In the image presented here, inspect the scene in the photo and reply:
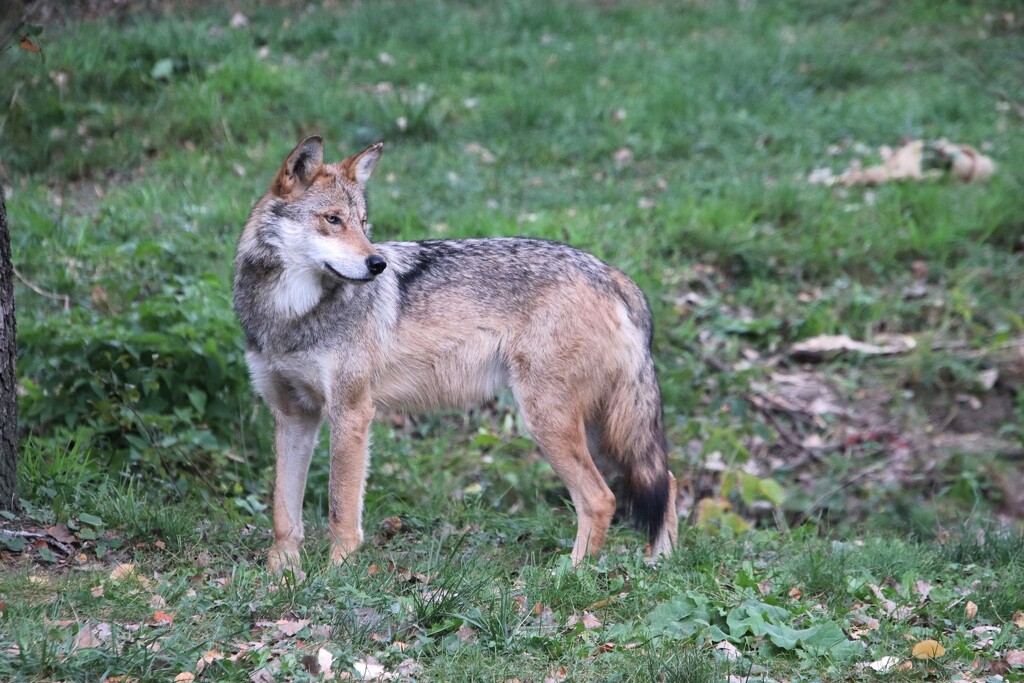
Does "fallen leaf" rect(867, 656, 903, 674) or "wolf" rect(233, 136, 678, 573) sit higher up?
"wolf" rect(233, 136, 678, 573)

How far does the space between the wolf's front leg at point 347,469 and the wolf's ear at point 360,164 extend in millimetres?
1153

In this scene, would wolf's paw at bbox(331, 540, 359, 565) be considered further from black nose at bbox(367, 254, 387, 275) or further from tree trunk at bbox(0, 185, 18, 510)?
tree trunk at bbox(0, 185, 18, 510)

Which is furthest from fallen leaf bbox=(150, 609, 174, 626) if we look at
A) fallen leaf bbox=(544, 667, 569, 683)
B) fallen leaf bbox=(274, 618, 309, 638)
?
fallen leaf bbox=(544, 667, 569, 683)

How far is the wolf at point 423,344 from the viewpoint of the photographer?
16.4ft

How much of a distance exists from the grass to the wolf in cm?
38

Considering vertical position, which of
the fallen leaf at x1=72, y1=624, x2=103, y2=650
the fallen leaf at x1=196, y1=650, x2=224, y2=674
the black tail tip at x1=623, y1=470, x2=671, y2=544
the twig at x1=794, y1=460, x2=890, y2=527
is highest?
the fallen leaf at x1=72, y1=624, x2=103, y2=650

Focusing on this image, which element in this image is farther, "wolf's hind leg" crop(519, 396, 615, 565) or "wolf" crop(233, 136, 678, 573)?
"wolf's hind leg" crop(519, 396, 615, 565)

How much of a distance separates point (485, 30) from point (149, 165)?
5.20 metres

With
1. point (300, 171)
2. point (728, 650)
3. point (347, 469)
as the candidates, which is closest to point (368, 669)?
point (728, 650)

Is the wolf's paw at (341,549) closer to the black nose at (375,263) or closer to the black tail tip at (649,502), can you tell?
the black nose at (375,263)

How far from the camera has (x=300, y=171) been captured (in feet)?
16.6

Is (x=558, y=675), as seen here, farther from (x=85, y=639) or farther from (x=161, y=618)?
(x=85, y=639)

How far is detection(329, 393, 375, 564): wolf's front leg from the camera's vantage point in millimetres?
4996

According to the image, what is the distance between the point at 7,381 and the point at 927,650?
160 inches
